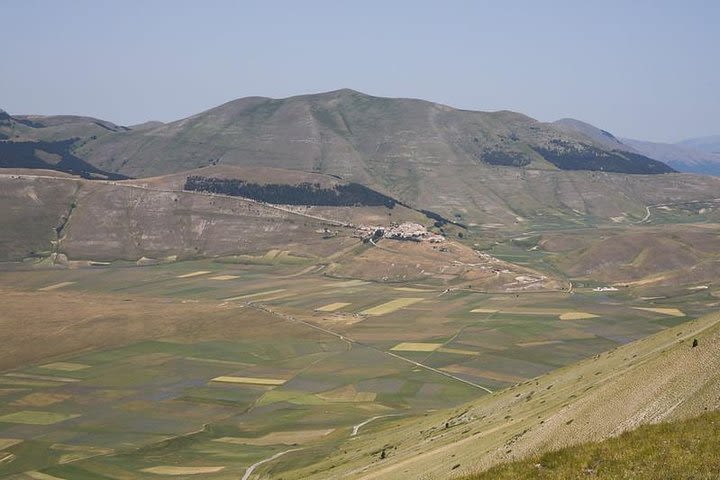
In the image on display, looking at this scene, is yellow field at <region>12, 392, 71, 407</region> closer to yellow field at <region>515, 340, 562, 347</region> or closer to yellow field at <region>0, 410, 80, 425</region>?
yellow field at <region>0, 410, 80, 425</region>

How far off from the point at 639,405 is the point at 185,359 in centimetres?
14740

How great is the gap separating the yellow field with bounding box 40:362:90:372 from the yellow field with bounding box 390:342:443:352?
3055 inches

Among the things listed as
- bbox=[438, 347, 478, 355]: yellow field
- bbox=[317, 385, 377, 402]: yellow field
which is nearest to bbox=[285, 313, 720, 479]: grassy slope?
bbox=[317, 385, 377, 402]: yellow field

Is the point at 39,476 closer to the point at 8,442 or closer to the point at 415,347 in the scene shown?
the point at 8,442

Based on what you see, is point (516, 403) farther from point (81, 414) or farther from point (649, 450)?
point (81, 414)

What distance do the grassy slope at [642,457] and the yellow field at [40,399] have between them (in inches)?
4980

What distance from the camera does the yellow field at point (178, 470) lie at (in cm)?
10388

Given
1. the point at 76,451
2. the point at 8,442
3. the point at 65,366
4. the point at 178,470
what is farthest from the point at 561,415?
the point at 65,366

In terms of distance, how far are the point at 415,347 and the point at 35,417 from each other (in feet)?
305

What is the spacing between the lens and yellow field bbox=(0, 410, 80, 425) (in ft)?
436

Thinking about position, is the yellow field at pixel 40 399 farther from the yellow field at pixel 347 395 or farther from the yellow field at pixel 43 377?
the yellow field at pixel 347 395

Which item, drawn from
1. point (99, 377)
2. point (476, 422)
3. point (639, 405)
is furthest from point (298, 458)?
point (99, 377)

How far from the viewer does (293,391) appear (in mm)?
152500

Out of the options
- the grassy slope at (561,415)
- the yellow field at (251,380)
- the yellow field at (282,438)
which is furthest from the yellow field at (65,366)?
the grassy slope at (561,415)
